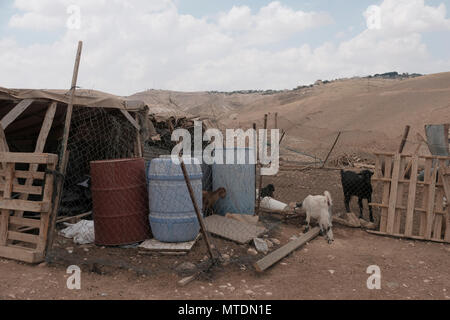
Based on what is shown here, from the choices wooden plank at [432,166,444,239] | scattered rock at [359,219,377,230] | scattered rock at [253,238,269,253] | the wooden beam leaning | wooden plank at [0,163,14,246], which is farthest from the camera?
scattered rock at [359,219,377,230]

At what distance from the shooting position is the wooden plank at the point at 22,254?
4949 mm

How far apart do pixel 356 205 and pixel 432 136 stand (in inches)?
92.2

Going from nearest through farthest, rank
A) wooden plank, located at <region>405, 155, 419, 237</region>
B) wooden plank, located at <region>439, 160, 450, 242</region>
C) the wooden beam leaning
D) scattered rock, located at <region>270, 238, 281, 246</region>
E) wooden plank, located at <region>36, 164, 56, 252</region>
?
wooden plank, located at <region>36, 164, 56, 252</region> → the wooden beam leaning → scattered rock, located at <region>270, 238, 281, 246</region> → wooden plank, located at <region>439, 160, 450, 242</region> → wooden plank, located at <region>405, 155, 419, 237</region>

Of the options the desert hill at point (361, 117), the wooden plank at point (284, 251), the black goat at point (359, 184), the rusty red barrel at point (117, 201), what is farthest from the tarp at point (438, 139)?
the desert hill at point (361, 117)

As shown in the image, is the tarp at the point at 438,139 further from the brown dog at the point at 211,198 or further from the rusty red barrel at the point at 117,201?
the rusty red barrel at the point at 117,201

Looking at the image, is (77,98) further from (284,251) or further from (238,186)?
(284,251)

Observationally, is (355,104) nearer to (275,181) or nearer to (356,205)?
(275,181)

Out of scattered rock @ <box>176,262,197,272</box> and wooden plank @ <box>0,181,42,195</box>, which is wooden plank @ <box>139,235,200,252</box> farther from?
wooden plank @ <box>0,181,42,195</box>

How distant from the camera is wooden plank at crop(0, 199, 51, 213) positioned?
5.01 meters

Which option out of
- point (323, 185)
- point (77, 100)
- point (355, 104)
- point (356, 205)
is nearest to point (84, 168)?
point (77, 100)

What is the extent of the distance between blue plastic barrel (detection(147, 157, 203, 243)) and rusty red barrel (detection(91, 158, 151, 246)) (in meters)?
0.27

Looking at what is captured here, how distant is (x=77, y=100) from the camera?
6125 mm

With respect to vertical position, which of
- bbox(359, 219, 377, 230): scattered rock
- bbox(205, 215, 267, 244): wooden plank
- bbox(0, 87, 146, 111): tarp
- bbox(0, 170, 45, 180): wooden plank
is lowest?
bbox(359, 219, 377, 230): scattered rock

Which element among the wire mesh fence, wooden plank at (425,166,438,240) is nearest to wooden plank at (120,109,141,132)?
the wire mesh fence
